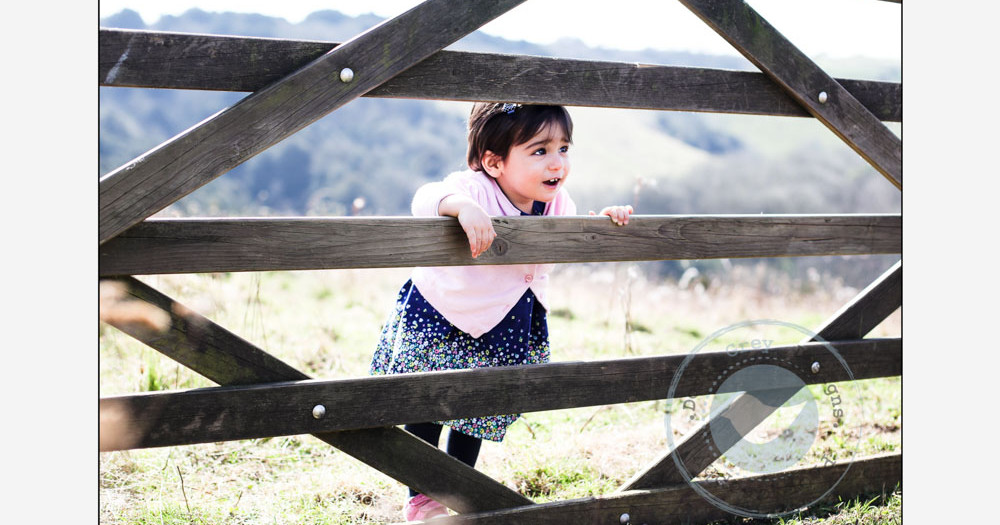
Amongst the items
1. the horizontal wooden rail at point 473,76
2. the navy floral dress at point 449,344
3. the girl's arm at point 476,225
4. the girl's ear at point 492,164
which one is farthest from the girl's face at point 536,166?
the girl's arm at point 476,225

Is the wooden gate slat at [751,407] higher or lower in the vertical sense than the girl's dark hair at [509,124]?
lower

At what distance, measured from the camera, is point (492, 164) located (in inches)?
105

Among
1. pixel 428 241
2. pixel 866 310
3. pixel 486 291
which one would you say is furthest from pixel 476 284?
pixel 866 310

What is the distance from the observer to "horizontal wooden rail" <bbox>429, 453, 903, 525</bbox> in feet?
8.02

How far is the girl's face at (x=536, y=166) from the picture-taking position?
2.60m

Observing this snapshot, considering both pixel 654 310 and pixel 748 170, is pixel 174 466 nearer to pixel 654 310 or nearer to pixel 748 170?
pixel 654 310

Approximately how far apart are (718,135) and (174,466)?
31.9 metres

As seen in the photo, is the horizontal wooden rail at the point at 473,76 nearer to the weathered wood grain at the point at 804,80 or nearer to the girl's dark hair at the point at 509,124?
the weathered wood grain at the point at 804,80

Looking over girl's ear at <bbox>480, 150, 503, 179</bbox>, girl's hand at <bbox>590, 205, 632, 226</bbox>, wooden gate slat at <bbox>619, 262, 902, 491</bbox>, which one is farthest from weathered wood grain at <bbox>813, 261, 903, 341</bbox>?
girl's ear at <bbox>480, 150, 503, 179</bbox>

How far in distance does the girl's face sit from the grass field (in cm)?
123

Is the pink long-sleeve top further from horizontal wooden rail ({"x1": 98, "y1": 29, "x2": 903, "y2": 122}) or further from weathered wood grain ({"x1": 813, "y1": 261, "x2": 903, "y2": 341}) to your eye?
weathered wood grain ({"x1": 813, "y1": 261, "x2": 903, "y2": 341})

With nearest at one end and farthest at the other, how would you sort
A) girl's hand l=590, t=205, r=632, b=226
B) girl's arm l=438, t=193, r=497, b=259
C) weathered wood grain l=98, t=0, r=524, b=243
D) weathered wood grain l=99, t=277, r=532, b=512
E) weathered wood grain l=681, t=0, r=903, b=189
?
1. weathered wood grain l=98, t=0, r=524, b=243
2. weathered wood grain l=99, t=277, r=532, b=512
3. girl's arm l=438, t=193, r=497, b=259
4. girl's hand l=590, t=205, r=632, b=226
5. weathered wood grain l=681, t=0, r=903, b=189

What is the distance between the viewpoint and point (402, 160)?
29.4 m

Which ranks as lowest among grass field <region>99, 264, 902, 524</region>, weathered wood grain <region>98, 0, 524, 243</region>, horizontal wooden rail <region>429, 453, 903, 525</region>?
horizontal wooden rail <region>429, 453, 903, 525</region>
